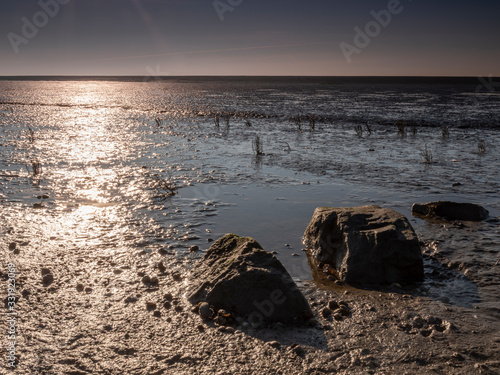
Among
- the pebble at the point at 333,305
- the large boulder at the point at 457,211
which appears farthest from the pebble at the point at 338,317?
the large boulder at the point at 457,211

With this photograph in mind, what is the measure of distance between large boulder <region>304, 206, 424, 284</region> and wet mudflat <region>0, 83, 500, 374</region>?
0.84ft

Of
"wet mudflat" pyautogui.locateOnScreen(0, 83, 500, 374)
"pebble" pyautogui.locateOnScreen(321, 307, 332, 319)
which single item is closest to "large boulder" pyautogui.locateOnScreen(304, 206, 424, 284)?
"wet mudflat" pyautogui.locateOnScreen(0, 83, 500, 374)

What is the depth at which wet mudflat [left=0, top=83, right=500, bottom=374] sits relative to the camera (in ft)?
12.9

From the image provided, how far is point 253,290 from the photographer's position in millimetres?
4586

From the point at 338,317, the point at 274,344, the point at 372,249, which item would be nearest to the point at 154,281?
the point at 274,344

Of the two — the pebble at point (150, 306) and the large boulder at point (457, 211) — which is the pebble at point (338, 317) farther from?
the large boulder at point (457, 211)

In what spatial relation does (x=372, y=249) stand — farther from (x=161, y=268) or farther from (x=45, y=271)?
(x=45, y=271)

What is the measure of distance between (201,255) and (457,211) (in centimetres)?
483

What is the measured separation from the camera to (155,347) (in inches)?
Answer: 159

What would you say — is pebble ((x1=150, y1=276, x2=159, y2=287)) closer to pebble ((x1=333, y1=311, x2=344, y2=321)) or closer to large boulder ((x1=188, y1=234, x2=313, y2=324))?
large boulder ((x1=188, y1=234, x2=313, y2=324))

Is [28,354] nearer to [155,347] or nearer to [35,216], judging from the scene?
[155,347]

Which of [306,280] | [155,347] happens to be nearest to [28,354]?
[155,347]

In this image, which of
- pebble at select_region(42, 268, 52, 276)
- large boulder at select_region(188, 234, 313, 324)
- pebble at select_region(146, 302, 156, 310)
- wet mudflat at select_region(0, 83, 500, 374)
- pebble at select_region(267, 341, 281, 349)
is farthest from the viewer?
pebble at select_region(42, 268, 52, 276)

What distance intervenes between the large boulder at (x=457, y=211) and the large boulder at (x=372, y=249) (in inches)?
86.6
